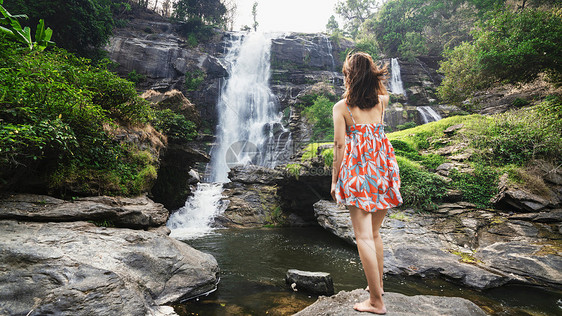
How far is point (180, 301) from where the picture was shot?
3.12m

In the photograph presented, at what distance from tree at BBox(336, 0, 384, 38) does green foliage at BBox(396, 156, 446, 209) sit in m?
37.4

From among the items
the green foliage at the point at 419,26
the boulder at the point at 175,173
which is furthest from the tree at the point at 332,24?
the boulder at the point at 175,173

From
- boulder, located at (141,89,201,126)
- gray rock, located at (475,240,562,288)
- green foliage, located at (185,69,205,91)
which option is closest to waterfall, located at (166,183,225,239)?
boulder, located at (141,89,201,126)

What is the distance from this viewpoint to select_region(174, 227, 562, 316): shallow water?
3107mm

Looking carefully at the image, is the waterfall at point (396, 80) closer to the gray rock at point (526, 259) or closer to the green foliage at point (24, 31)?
the gray rock at point (526, 259)

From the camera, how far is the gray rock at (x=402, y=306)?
7.20 feet

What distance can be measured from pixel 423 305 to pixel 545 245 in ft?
13.3

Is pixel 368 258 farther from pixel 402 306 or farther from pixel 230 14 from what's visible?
pixel 230 14

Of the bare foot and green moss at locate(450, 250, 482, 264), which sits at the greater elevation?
the bare foot

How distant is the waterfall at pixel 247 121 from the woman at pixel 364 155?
54.2 ft

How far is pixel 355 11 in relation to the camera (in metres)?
39.5

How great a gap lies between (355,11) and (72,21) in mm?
39813

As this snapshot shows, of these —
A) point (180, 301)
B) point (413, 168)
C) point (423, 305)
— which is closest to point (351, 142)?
point (423, 305)

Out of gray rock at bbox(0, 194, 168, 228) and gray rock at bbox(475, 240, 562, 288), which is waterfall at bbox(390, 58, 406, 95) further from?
gray rock at bbox(0, 194, 168, 228)
